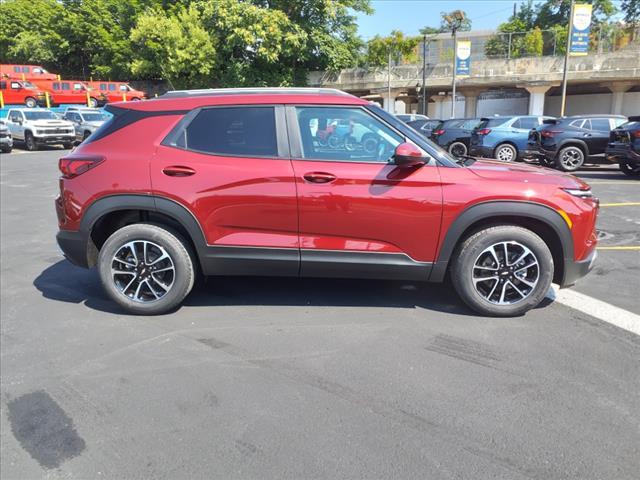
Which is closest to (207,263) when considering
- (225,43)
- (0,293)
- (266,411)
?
(266,411)

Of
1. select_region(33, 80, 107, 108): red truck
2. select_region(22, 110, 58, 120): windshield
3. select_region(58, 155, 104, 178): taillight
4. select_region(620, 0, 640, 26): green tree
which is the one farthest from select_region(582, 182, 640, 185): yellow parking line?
select_region(620, 0, 640, 26): green tree

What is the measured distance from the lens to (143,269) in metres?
4.20

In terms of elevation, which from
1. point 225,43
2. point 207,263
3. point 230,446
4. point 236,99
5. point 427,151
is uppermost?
point 225,43

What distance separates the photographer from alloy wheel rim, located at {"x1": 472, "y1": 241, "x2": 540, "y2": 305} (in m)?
4.01

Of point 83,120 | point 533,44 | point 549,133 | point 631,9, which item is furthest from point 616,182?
point 631,9

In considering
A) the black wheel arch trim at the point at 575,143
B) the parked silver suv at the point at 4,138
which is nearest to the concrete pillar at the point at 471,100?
the black wheel arch trim at the point at 575,143

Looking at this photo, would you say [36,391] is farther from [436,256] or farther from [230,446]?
[436,256]

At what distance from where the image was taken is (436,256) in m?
4.00

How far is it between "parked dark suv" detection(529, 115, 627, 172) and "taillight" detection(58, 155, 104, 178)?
13202 millimetres

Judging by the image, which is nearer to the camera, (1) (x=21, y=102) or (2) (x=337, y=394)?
(2) (x=337, y=394)

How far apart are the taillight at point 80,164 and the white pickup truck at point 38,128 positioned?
23.1 metres

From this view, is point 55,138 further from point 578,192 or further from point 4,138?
point 578,192

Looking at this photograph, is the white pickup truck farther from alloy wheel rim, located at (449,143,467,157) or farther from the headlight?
the headlight

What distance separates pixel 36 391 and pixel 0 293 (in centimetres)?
225
